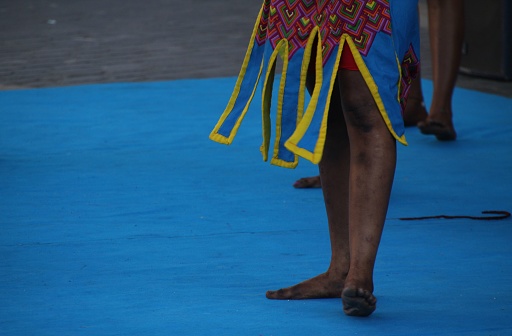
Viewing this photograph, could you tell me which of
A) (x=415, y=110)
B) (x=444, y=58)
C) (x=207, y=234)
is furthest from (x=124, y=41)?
(x=207, y=234)

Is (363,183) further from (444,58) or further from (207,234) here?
(444,58)

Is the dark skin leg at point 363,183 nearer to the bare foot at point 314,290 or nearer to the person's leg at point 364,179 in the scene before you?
the person's leg at point 364,179

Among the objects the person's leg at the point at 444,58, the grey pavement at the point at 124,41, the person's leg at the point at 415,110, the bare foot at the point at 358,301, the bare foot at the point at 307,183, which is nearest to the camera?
the bare foot at the point at 358,301

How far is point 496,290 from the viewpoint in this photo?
2547 mm

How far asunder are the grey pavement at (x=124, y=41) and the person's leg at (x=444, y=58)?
5.75 feet

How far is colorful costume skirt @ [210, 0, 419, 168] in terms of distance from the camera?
90.2 inches

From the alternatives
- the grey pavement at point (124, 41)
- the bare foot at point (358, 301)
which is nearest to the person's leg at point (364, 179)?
the bare foot at point (358, 301)

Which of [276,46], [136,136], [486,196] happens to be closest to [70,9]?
[136,136]

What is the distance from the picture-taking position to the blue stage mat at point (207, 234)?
7.79 ft

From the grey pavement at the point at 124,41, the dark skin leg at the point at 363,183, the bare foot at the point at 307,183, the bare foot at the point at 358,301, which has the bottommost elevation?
the grey pavement at the point at 124,41

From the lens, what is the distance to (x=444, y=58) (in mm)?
4746

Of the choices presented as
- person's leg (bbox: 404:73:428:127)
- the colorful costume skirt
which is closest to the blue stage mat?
person's leg (bbox: 404:73:428:127)

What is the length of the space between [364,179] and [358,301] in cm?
27

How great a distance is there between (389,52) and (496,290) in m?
0.68
